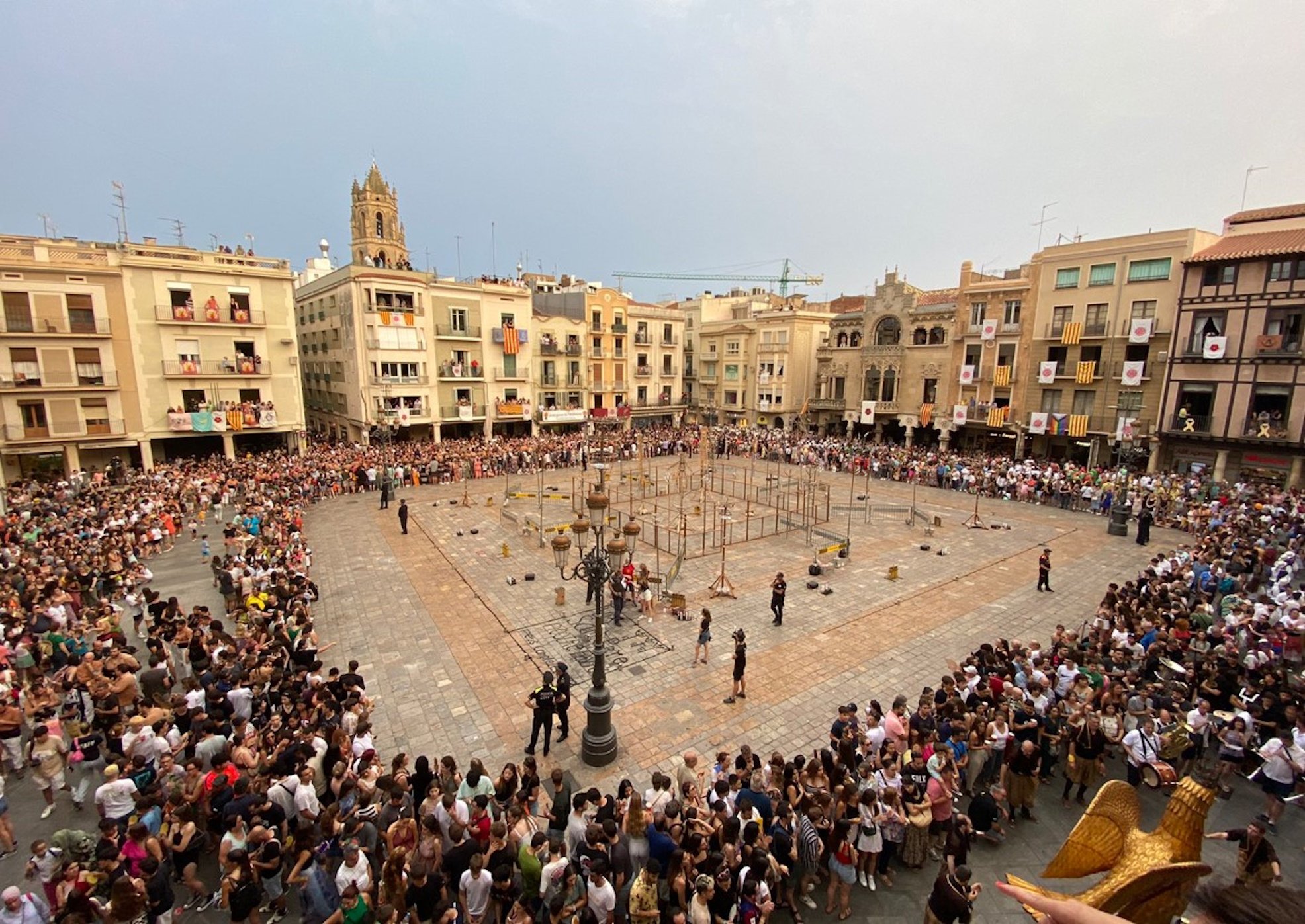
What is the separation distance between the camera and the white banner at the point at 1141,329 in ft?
105

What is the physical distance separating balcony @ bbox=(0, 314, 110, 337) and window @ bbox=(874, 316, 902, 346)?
46690 mm

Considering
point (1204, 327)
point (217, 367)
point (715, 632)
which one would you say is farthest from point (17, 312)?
point (1204, 327)

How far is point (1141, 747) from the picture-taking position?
945 cm

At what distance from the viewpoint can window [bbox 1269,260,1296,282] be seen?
27516 millimetres

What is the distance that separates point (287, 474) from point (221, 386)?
9.04 meters

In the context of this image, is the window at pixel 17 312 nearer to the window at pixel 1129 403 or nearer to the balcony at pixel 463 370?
the balcony at pixel 463 370

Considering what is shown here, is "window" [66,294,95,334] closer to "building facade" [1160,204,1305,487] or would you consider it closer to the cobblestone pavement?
the cobblestone pavement

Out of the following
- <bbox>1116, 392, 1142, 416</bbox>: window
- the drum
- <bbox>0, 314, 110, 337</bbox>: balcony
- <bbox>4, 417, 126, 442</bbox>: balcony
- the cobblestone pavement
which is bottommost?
the cobblestone pavement

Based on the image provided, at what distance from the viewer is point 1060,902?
73.9 inches

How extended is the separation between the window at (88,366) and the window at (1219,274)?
54.7 metres

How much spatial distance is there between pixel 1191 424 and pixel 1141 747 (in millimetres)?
29599

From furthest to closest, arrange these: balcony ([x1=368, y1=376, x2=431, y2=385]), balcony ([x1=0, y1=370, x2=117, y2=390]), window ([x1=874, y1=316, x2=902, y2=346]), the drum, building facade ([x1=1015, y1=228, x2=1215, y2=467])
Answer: window ([x1=874, y1=316, x2=902, y2=346]), balcony ([x1=368, y1=376, x2=431, y2=385]), building facade ([x1=1015, y1=228, x2=1215, y2=467]), balcony ([x1=0, y1=370, x2=117, y2=390]), the drum

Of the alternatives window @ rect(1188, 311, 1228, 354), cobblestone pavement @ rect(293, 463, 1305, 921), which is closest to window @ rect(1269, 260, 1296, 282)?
window @ rect(1188, 311, 1228, 354)

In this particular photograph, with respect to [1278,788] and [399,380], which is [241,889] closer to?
[1278,788]
